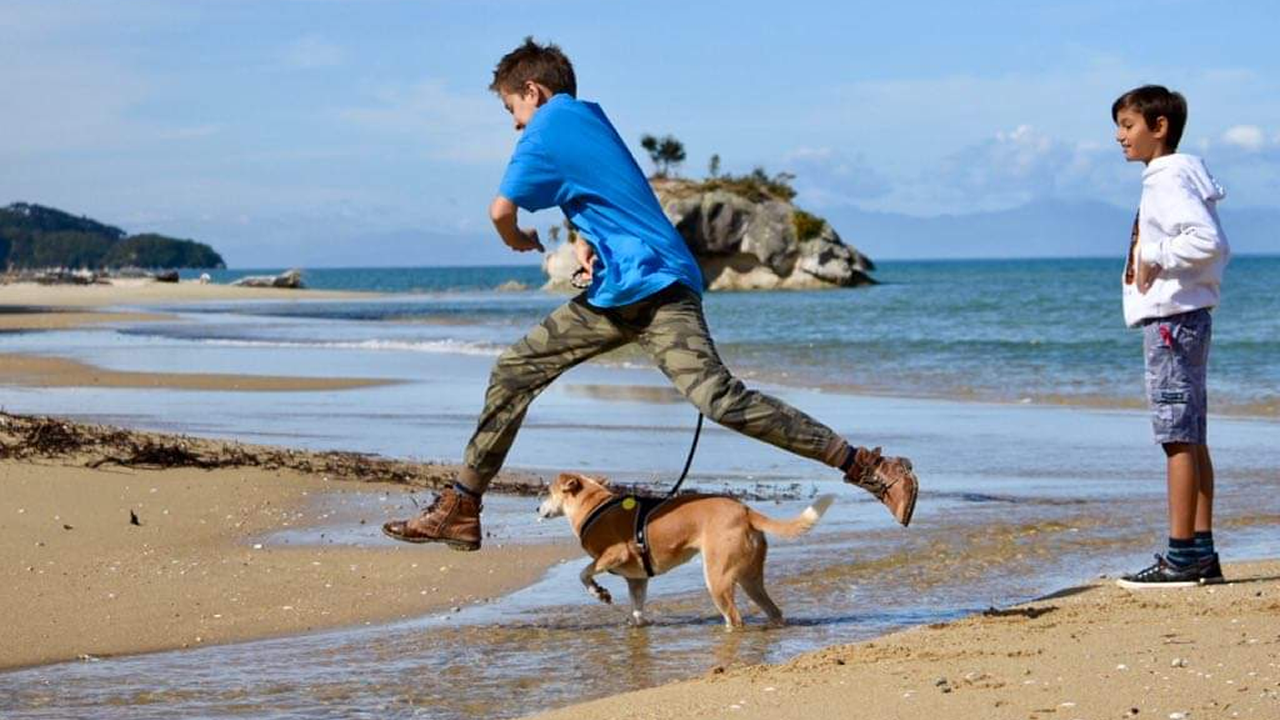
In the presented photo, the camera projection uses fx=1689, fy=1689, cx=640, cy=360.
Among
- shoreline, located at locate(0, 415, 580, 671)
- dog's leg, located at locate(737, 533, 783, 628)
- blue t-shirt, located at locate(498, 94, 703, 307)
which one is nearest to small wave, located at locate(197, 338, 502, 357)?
shoreline, located at locate(0, 415, 580, 671)

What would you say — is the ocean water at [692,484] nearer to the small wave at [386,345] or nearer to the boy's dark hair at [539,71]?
the small wave at [386,345]

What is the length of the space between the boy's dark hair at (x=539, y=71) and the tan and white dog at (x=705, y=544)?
5.90 feet

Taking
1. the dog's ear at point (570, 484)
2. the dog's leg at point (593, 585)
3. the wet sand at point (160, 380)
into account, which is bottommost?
the wet sand at point (160, 380)

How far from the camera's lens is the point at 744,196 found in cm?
9025

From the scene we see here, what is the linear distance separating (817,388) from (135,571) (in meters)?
15.3

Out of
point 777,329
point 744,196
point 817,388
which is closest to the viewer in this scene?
point 817,388

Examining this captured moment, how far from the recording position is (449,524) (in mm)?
7031

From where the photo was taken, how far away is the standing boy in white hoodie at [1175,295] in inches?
263

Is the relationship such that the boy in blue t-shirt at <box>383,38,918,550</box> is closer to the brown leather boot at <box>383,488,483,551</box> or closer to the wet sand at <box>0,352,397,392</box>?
the brown leather boot at <box>383,488,483,551</box>

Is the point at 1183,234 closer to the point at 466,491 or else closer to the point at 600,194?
the point at 600,194

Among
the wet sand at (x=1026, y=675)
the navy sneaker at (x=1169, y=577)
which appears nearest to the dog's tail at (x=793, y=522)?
the wet sand at (x=1026, y=675)

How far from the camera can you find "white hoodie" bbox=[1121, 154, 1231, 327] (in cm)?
664

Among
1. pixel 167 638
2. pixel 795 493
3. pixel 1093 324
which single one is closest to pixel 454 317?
pixel 1093 324

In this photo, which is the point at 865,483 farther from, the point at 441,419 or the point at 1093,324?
the point at 1093,324
